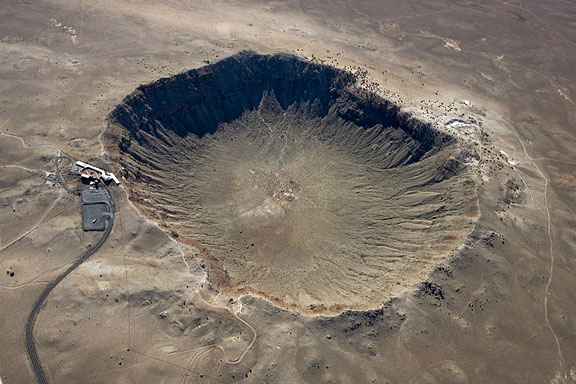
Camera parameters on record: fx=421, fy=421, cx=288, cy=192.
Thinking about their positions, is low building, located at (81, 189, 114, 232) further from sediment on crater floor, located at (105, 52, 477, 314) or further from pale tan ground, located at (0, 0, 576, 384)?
sediment on crater floor, located at (105, 52, 477, 314)

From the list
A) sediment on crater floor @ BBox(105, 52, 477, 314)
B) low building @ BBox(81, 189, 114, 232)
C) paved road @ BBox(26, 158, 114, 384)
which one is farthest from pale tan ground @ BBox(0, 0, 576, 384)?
sediment on crater floor @ BBox(105, 52, 477, 314)

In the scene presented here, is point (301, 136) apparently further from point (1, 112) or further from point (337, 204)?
point (1, 112)

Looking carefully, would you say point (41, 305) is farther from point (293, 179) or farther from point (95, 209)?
point (293, 179)

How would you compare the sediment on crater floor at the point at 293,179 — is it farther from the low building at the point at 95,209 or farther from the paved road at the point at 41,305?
the paved road at the point at 41,305

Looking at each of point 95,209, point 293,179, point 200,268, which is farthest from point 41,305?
point 293,179

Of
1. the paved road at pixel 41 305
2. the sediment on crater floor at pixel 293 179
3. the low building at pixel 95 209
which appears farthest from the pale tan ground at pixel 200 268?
the sediment on crater floor at pixel 293 179
